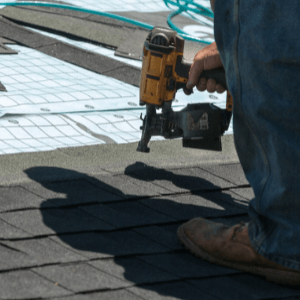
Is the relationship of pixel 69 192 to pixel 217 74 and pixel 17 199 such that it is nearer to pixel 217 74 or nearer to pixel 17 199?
pixel 17 199

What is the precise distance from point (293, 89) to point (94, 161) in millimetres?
1408

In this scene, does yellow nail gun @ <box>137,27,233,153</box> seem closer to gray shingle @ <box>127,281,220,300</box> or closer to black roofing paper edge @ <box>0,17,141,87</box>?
gray shingle @ <box>127,281,220,300</box>

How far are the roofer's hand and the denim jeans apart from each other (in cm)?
48

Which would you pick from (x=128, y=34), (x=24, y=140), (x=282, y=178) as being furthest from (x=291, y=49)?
(x=128, y=34)

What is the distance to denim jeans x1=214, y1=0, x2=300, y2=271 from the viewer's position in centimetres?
142

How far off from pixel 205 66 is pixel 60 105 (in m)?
1.57

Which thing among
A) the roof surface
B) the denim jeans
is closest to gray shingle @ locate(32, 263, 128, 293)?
the roof surface

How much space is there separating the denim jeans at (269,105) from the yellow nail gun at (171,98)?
0.73 meters

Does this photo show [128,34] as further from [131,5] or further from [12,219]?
[12,219]

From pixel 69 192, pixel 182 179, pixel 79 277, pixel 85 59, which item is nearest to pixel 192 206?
pixel 182 179

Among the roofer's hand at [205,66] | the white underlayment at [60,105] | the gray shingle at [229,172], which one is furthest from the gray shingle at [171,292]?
the white underlayment at [60,105]

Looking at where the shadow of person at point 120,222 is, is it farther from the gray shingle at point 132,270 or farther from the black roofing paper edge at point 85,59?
the black roofing paper edge at point 85,59

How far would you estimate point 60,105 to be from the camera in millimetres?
3439

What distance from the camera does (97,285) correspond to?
135cm
